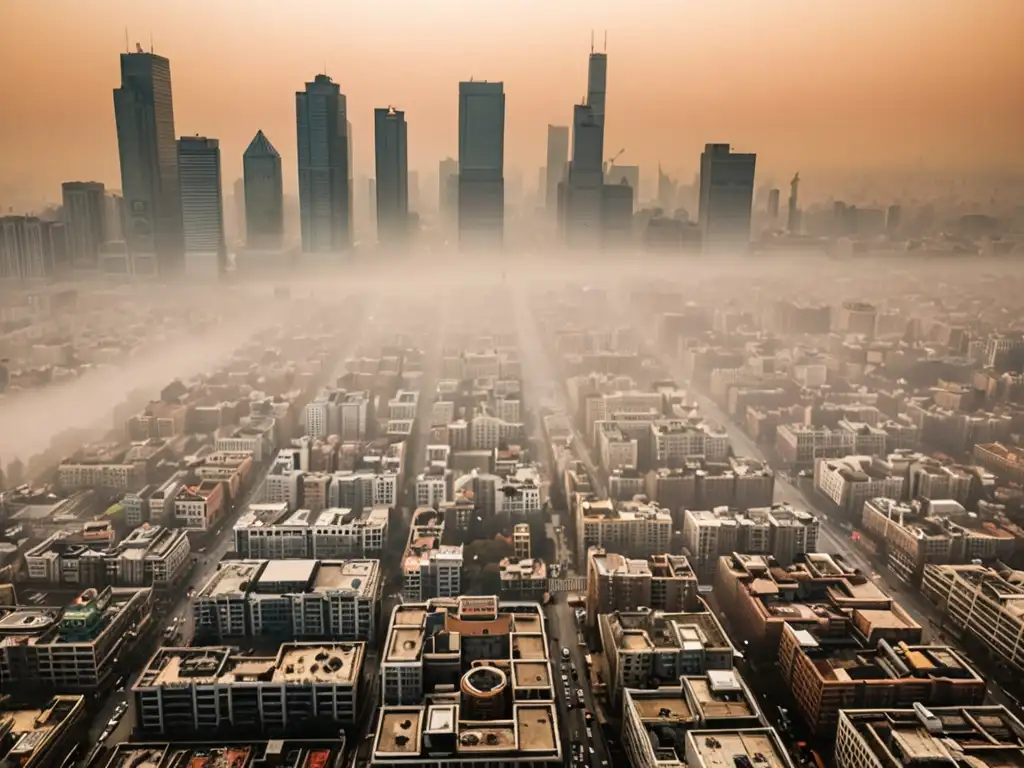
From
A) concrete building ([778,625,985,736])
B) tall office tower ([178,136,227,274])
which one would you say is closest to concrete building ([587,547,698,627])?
concrete building ([778,625,985,736])

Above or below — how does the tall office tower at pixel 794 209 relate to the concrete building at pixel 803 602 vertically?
above

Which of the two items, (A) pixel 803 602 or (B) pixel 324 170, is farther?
(B) pixel 324 170

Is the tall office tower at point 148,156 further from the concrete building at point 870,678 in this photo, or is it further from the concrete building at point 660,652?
the concrete building at point 870,678

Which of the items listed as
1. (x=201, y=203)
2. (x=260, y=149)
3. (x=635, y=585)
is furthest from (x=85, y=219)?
(x=635, y=585)

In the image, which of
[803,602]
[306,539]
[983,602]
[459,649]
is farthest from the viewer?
[306,539]

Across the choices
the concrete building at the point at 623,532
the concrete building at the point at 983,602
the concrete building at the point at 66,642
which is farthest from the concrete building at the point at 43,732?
the concrete building at the point at 983,602

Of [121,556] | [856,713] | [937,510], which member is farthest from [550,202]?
[856,713]

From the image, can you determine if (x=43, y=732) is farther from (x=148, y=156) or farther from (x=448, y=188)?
(x=448, y=188)
